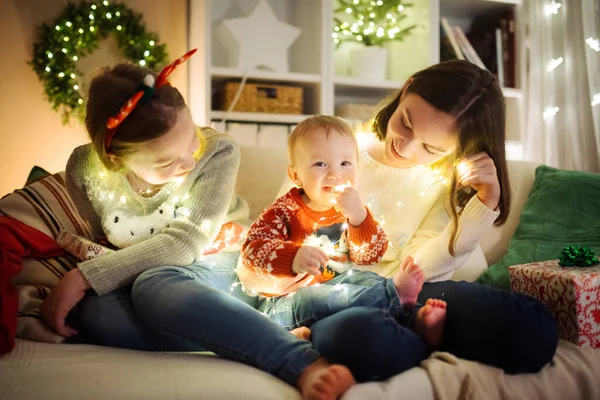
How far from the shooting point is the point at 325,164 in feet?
3.95

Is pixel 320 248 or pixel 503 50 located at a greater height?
pixel 503 50

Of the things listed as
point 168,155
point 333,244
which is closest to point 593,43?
point 333,244

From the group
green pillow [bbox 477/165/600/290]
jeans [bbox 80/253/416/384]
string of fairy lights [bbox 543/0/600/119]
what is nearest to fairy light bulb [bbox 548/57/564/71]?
string of fairy lights [bbox 543/0/600/119]

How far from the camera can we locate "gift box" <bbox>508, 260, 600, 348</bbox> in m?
1.11

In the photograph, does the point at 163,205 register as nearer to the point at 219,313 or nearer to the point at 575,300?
the point at 219,313

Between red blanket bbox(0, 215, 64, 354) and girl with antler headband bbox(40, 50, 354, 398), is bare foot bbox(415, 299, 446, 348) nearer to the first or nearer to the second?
girl with antler headband bbox(40, 50, 354, 398)

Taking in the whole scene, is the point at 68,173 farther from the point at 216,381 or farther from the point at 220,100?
the point at 220,100

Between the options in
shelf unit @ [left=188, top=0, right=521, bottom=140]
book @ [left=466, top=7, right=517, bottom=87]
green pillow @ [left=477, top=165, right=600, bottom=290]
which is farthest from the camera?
book @ [left=466, top=7, right=517, bottom=87]

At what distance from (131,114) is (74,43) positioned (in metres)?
1.48

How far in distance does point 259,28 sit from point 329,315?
1.74 metres

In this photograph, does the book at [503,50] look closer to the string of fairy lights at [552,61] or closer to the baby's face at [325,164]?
the string of fairy lights at [552,61]

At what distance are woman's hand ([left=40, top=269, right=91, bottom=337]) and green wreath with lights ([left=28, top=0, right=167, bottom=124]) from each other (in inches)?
56.0

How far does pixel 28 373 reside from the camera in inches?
35.9

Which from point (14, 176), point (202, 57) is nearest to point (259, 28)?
point (202, 57)
